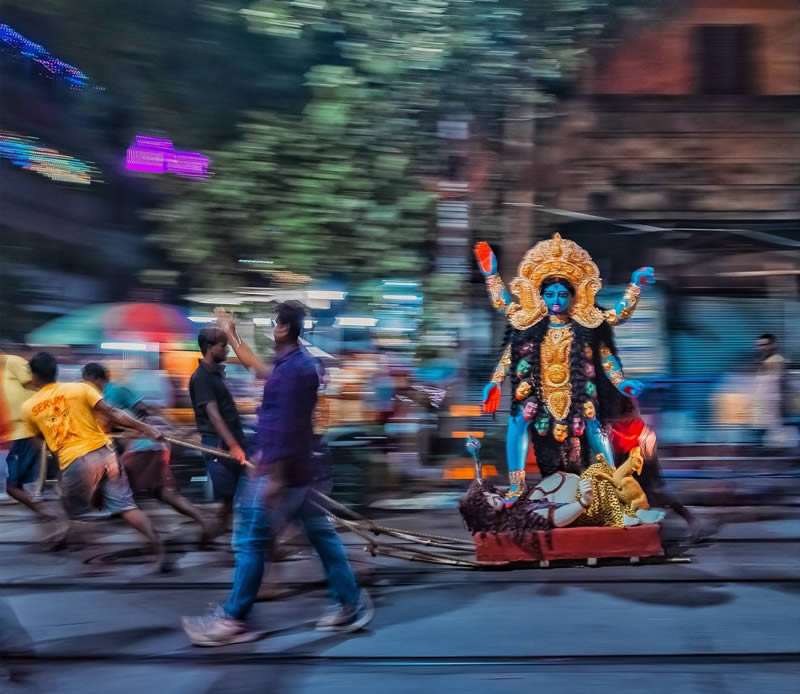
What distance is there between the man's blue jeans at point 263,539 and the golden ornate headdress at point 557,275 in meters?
2.68

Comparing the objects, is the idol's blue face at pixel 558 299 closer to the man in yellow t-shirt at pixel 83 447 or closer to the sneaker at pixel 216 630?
the man in yellow t-shirt at pixel 83 447

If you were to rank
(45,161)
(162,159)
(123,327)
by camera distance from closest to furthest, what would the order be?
1. (162,159)
2. (123,327)
3. (45,161)

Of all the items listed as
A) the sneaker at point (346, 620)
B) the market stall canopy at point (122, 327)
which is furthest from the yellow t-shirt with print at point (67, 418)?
the market stall canopy at point (122, 327)

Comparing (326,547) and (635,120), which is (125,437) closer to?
(326,547)

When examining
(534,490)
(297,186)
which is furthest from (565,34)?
(534,490)

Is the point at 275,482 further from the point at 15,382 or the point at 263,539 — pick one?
the point at 15,382

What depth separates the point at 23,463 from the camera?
7.85 metres

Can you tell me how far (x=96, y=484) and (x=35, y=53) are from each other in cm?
1310

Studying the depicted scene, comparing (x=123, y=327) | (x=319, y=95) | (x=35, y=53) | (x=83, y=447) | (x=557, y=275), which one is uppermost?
(x=35, y=53)

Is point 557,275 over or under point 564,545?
over

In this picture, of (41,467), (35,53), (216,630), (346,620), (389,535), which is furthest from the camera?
(35,53)

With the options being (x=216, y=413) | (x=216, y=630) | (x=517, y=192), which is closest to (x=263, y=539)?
(x=216, y=630)

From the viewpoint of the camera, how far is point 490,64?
894cm

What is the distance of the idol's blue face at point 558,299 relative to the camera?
7.05 meters
